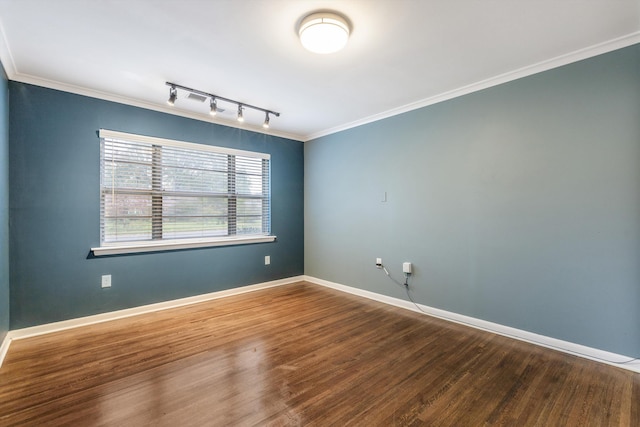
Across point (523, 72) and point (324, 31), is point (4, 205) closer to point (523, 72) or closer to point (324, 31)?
point (324, 31)

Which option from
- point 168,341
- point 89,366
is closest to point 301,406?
point 168,341

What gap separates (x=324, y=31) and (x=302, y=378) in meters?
2.43

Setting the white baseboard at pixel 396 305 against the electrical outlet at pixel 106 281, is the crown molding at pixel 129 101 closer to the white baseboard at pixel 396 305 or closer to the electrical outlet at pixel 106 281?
the electrical outlet at pixel 106 281

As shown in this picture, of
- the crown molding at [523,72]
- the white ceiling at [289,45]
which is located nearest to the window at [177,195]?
the white ceiling at [289,45]

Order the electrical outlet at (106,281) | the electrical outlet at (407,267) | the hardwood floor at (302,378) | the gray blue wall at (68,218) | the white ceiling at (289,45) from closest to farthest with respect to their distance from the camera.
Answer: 1. the hardwood floor at (302,378)
2. the white ceiling at (289,45)
3. the gray blue wall at (68,218)
4. the electrical outlet at (106,281)
5. the electrical outlet at (407,267)

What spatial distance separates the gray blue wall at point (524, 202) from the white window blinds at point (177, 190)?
178 cm

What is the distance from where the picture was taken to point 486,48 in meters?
2.30

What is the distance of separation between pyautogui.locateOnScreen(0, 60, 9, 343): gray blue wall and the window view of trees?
72 cm

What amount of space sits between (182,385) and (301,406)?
2.85ft

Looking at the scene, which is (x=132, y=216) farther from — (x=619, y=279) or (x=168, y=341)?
(x=619, y=279)

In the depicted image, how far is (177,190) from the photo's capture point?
145 inches

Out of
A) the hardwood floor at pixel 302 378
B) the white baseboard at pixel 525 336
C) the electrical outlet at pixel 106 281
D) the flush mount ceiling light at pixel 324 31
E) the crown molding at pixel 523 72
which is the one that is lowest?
the hardwood floor at pixel 302 378

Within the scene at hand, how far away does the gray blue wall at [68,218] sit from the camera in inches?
108

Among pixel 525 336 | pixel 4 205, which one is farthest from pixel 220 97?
pixel 525 336
